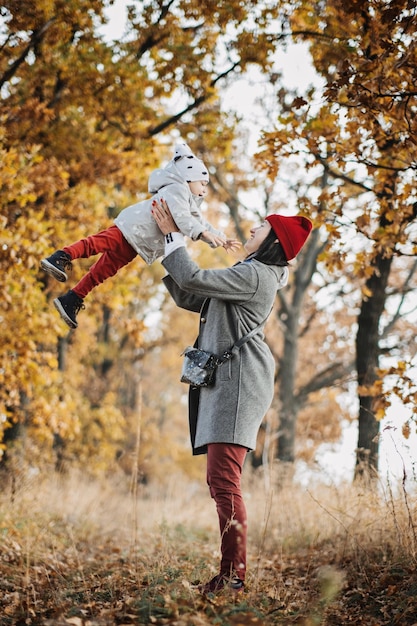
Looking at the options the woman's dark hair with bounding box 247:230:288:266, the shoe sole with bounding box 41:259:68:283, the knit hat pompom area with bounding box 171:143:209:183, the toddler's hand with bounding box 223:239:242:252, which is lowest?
the shoe sole with bounding box 41:259:68:283

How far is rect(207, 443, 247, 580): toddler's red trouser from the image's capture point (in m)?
3.63

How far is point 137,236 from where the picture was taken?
4.37 meters

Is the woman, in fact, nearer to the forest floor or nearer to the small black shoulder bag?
the small black shoulder bag

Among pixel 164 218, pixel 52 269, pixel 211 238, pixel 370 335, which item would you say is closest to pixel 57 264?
pixel 52 269

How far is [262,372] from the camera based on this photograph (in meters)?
3.89

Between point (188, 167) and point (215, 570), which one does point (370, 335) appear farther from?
point (188, 167)

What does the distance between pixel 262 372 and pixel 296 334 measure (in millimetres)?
11056

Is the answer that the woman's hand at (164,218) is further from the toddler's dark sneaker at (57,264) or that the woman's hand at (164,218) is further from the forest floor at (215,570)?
the forest floor at (215,570)

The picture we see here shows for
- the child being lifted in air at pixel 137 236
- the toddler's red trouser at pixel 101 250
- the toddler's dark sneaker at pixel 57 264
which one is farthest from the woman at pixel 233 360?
the toddler's dark sneaker at pixel 57 264

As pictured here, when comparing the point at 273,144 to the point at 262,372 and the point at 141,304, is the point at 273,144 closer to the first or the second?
the point at 262,372

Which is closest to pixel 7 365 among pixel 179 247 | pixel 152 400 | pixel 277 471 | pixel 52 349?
pixel 277 471

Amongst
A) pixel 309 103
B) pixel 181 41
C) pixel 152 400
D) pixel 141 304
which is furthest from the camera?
pixel 152 400

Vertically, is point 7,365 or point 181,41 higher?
point 181,41

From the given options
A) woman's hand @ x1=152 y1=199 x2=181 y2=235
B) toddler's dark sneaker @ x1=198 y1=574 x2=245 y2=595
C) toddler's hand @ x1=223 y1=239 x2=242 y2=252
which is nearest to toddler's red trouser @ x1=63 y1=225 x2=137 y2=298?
woman's hand @ x1=152 y1=199 x2=181 y2=235
